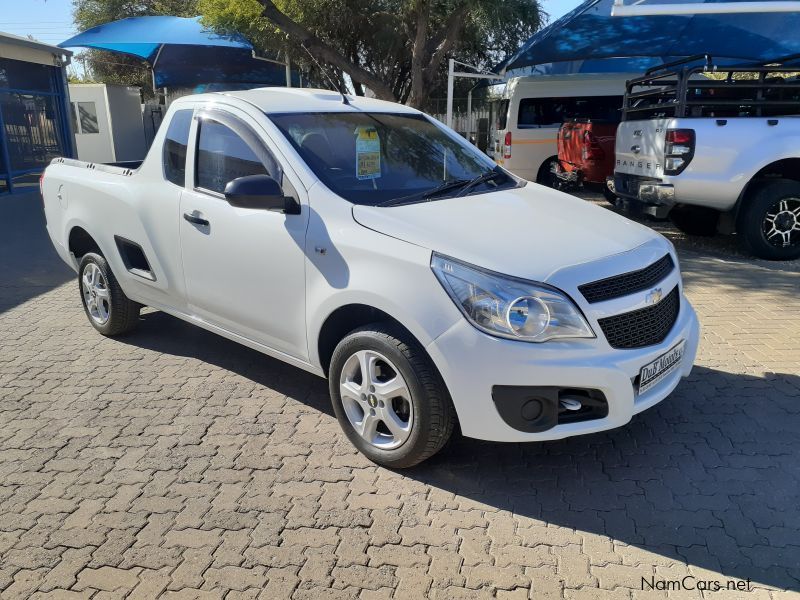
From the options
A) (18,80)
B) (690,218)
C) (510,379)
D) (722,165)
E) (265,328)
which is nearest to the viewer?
(510,379)

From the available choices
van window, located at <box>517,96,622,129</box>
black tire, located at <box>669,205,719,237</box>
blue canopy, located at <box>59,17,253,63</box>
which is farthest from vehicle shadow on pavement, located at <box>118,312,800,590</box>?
blue canopy, located at <box>59,17,253,63</box>

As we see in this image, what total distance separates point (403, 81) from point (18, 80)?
1010 centimetres

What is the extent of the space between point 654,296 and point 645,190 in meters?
4.86

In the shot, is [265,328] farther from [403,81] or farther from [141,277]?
[403,81]

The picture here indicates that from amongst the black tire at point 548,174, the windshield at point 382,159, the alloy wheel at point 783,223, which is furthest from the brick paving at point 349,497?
the black tire at point 548,174

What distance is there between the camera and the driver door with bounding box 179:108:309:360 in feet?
12.1

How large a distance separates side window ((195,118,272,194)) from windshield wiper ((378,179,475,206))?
83 centimetres

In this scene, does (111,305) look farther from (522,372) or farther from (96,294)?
(522,372)

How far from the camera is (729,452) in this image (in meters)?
3.62

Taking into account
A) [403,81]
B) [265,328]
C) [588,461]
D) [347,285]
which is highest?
[403,81]

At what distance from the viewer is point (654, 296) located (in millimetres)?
3324

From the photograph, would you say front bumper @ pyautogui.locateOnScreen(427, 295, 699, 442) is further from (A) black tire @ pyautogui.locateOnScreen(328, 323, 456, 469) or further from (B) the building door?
(B) the building door

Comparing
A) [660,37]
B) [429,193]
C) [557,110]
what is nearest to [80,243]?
[429,193]

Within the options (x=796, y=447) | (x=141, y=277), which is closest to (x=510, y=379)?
(x=796, y=447)
